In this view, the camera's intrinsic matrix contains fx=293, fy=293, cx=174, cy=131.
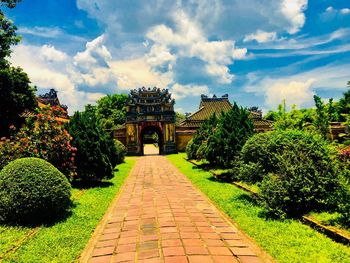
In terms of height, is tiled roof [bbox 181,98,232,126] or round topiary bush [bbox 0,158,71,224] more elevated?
tiled roof [bbox 181,98,232,126]

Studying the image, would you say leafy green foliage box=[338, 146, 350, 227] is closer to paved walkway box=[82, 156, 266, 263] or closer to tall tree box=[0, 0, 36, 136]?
paved walkway box=[82, 156, 266, 263]

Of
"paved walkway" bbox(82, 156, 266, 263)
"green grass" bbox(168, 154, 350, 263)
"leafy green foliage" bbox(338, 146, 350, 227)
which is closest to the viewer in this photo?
"green grass" bbox(168, 154, 350, 263)

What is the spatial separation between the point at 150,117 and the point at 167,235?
31.0 meters

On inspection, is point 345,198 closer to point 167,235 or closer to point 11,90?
point 167,235

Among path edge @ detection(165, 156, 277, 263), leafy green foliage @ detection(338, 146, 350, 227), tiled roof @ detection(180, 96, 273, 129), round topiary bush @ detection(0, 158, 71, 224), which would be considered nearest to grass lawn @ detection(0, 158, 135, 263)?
round topiary bush @ detection(0, 158, 71, 224)

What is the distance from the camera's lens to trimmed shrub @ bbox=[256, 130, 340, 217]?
6895mm

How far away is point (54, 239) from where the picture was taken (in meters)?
5.57

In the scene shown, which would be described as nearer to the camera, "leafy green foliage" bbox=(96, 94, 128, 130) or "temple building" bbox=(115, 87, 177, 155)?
"temple building" bbox=(115, 87, 177, 155)

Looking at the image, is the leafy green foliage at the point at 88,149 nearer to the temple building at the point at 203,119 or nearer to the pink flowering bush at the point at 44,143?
the pink flowering bush at the point at 44,143

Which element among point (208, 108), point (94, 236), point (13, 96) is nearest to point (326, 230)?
point (94, 236)

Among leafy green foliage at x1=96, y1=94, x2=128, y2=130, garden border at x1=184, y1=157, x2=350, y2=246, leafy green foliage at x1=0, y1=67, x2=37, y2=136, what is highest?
leafy green foliage at x1=96, y1=94, x2=128, y2=130

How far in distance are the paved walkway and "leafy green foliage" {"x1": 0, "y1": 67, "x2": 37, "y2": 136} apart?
12964 mm

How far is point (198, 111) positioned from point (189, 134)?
4.14 meters

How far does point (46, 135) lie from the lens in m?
9.42
